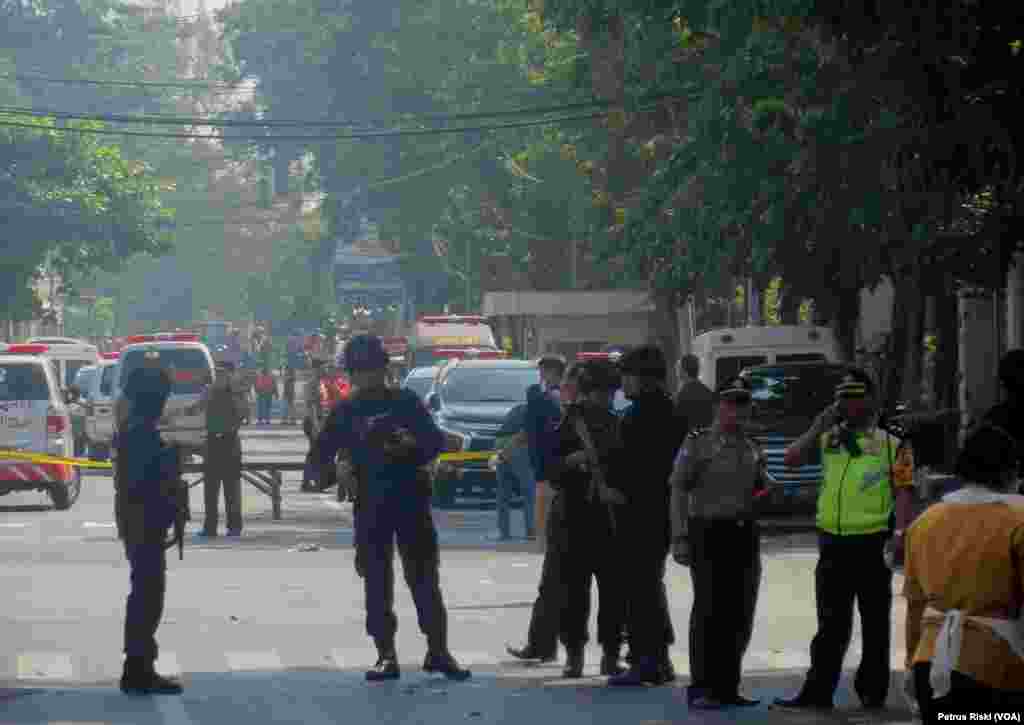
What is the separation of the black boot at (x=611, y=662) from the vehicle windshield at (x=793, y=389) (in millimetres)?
13832

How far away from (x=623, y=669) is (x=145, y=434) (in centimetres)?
309

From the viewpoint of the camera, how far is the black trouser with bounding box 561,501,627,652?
555 inches

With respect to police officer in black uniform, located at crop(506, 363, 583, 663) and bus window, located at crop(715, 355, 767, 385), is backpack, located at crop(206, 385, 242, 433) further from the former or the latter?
police officer in black uniform, located at crop(506, 363, 583, 663)

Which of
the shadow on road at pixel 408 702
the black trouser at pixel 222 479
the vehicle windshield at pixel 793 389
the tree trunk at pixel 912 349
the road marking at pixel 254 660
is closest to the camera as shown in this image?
the shadow on road at pixel 408 702

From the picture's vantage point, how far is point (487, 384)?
33.0 m

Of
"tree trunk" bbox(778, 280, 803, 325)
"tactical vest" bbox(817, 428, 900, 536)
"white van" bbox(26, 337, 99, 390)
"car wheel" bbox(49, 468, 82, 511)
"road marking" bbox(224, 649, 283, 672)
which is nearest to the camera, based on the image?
"tactical vest" bbox(817, 428, 900, 536)

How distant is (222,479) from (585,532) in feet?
45.3

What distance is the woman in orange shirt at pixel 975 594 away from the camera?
27.0 ft

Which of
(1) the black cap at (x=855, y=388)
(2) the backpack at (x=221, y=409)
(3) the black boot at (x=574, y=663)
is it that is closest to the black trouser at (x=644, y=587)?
(3) the black boot at (x=574, y=663)

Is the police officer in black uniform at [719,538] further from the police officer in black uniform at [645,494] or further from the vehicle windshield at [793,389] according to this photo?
the vehicle windshield at [793,389]

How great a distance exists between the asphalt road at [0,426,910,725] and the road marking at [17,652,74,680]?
0.02 meters

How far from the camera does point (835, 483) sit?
1269 centimetres

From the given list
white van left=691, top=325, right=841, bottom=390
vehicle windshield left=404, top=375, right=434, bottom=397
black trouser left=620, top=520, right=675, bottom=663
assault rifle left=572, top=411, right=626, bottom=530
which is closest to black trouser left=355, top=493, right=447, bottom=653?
assault rifle left=572, top=411, right=626, bottom=530

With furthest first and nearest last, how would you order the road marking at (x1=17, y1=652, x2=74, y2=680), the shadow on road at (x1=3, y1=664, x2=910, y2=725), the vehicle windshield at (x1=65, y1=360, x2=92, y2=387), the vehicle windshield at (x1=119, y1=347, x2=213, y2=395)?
the vehicle windshield at (x1=65, y1=360, x2=92, y2=387) < the vehicle windshield at (x1=119, y1=347, x2=213, y2=395) < the road marking at (x1=17, y1=652, x2=74, y2=680) < the shadow on road at (x1=3, y1=664, x2=910, y2=725)
